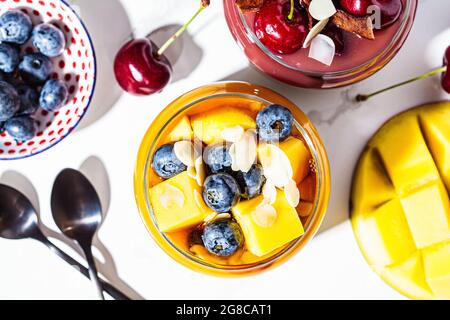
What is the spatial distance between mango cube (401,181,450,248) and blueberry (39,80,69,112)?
2.15 ft

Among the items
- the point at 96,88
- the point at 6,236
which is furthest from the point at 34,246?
the point at 96,88

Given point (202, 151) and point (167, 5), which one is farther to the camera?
point (167, 5)

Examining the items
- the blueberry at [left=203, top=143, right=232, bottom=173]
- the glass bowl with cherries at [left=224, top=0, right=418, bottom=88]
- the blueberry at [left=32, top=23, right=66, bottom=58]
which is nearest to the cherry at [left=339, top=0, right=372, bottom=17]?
the glass bowl with cherries at [left=224, top=0, right=418, bottom=88]

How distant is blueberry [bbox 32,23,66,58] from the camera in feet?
3.19

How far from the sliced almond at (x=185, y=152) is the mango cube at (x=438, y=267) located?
485 mm

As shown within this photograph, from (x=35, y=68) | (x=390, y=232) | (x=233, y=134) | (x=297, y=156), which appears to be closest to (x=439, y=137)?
(x=390, y=232)

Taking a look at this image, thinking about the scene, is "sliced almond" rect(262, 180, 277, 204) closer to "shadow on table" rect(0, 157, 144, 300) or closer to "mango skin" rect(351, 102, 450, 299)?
"mango skin" rect(351, 102, 450, 299)

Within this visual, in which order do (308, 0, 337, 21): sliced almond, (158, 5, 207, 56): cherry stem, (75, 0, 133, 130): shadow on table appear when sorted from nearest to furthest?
(308, 0, 337, 21): sliced almond, (158, 5, 207, 56): cherry stem, (75, 0, 133, 130): shadow on table

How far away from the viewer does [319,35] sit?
2.67ft

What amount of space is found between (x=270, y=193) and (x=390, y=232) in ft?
0.98

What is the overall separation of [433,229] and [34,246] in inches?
30.2

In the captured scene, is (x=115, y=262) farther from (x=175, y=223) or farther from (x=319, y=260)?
(x=319, y=260)

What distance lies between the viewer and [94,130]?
41.1 inches
